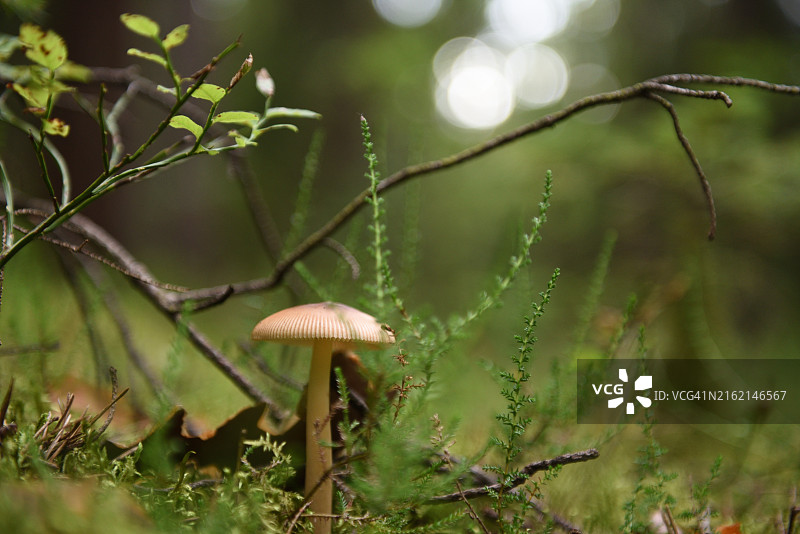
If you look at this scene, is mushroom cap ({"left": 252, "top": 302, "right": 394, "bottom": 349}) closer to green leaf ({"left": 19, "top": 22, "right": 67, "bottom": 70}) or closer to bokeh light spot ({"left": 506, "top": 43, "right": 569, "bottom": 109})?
green leaf ({"left": 19, "top": 22, "right": 67, "bottom": 70})

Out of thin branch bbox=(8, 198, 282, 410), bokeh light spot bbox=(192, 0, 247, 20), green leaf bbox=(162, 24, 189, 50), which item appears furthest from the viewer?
bokeh light spot bbox=(192, 0, 247, 20)

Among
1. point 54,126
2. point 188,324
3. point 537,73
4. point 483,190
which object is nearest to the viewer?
point 54,126

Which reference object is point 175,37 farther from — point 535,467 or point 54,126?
point 535,467

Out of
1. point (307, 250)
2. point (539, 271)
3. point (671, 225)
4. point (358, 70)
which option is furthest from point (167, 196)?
point (307, 250)

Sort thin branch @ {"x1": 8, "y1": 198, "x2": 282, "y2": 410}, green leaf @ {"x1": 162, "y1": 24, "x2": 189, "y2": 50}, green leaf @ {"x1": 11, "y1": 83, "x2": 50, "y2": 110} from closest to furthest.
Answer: green leaf @ {"x1": 162, "y1": 24, "x2": 189, "y2": 50} → green leaf @ {"x1": 11, "y1": 83, "x2": 50, "y2": 110} → thin branch @ {"x1": 8, "y1": 198, "x2": 282, "y2": 410}

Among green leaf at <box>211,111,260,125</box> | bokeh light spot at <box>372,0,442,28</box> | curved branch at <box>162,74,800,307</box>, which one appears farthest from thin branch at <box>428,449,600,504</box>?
bokeh light spot at <box>372,0,442,28</box>

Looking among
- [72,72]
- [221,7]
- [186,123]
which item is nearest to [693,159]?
[186,123]
